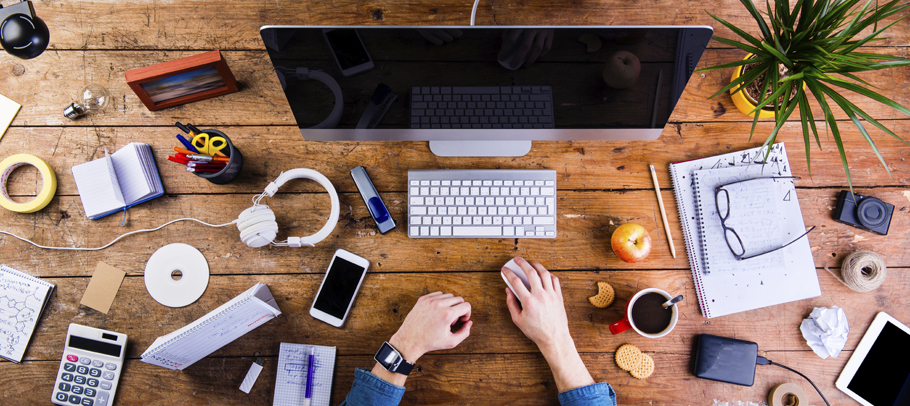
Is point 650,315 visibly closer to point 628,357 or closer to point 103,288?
point 628,357

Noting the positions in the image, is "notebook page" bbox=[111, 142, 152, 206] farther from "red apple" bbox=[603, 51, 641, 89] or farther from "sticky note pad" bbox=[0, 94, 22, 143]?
"red apple" bbox=[603, 51, 641, 89]

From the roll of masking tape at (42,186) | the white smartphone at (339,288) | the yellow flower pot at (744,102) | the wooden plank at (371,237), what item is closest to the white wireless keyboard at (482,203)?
the wooden plank at (371,237)

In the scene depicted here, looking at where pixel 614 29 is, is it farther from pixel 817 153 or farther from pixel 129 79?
pixel 129 79

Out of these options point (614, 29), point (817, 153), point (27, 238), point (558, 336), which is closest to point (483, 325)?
point (558, 336)

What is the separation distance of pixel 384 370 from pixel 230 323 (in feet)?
1.23

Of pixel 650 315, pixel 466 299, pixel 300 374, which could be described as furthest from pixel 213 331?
pixel 650 315

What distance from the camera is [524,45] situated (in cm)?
82

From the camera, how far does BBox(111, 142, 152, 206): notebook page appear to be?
1.06 meters

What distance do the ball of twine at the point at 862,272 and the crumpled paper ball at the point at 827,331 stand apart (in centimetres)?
8

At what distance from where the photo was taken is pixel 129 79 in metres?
1.01

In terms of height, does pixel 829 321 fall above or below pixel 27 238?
below

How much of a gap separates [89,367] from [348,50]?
40.1 inches

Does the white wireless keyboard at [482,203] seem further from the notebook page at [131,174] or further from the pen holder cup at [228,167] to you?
the notebook page at [131,174]

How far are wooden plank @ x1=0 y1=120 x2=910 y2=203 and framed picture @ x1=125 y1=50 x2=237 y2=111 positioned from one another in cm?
9
